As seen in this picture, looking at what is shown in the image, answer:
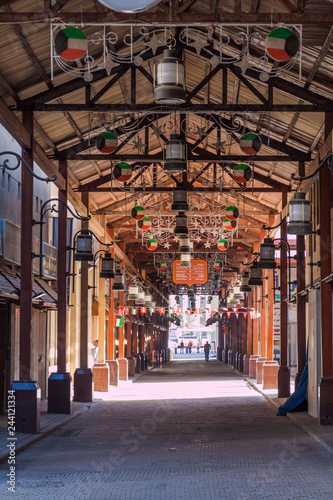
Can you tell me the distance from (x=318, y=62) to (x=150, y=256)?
3017 centimetres

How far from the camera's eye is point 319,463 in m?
11.7

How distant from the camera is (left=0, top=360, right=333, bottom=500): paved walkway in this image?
977cm

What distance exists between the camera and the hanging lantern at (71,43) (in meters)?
10.2

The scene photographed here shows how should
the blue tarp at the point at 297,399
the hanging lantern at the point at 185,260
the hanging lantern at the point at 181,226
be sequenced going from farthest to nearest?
1. the hanging lantern at the point at 185,260
2. the blue tarp at the point at 297,399
3. the hanging lantern at the point at 181,226

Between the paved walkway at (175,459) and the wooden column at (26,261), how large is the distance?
5.84 ft

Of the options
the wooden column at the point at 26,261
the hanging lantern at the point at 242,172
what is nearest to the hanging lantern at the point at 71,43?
the wooden column at the point at 26,261

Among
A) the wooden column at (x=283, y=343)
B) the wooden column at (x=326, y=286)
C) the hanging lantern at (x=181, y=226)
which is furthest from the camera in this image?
the wooden column at (x=283, y=343)

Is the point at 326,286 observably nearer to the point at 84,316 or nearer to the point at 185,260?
the point at 84,316

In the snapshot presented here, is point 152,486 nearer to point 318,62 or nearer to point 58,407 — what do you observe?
point 318,62

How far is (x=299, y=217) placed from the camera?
13.2 meters

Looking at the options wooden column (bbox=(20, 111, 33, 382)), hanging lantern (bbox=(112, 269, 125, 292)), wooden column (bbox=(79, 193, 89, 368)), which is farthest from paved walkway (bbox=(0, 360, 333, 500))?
hanging lantern (bbox=(112, 269, 125, 292))

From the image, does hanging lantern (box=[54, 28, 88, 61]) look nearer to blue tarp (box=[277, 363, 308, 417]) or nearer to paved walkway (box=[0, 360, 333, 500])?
paved walkway (box=[0, 360, 333, 500])

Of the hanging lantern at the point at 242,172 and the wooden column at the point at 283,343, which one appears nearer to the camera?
the hanging lantern at the point at 242,172

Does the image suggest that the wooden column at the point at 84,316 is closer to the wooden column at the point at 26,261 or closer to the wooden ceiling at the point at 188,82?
the wooden ceiling at the point at 188,82
